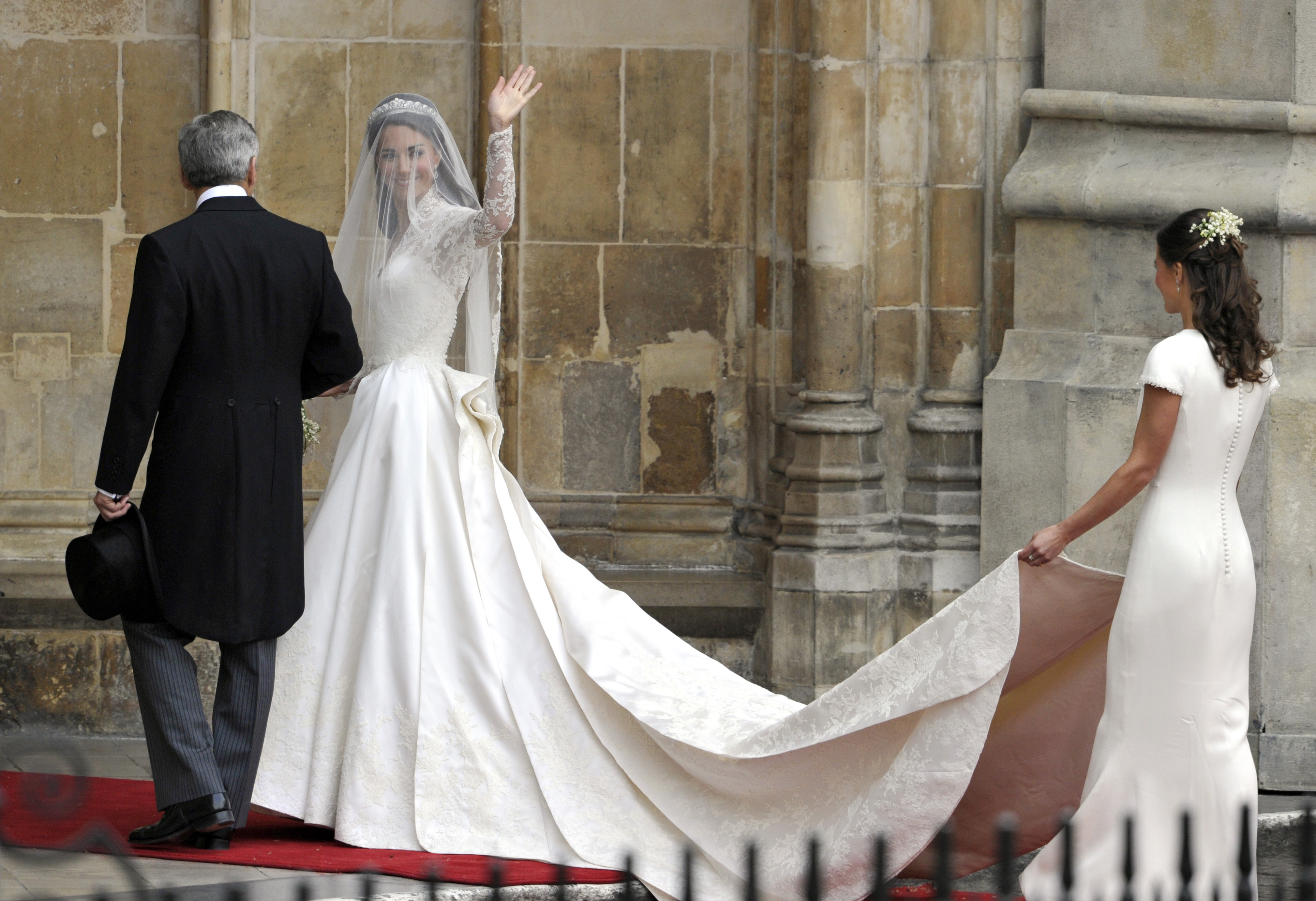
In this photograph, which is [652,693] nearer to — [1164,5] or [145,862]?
[145,862]

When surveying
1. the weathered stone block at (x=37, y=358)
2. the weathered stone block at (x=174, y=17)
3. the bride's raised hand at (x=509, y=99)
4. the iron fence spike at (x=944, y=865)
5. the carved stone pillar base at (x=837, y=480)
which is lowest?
the iron fence spike at (x=944, y=865)

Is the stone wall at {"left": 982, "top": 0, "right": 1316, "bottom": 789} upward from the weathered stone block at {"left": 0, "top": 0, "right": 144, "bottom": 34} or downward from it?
downward

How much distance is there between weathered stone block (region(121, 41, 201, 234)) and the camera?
623 cm

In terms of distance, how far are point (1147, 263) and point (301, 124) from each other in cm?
313

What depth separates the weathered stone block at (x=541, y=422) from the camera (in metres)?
6.45

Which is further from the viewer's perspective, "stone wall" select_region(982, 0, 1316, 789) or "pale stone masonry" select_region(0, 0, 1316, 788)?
"pale stone masonry" select_region(0, 0, 1316, 788)

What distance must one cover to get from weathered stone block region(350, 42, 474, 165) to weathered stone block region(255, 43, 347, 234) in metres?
0.05

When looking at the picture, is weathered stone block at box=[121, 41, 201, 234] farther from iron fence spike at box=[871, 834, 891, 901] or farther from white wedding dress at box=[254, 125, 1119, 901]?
iron fence spike at box=[871, 834, 891, 901]

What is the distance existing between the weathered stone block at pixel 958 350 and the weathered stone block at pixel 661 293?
0.86 meters

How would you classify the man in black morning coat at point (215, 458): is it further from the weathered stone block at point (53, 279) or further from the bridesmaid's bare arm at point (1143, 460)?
the weathered stone block at point (53, 279)

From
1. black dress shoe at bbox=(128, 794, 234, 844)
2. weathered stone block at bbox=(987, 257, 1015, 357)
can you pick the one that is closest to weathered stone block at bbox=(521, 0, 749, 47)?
weathered stone block at bbox=(987, 257, 1015, 357)

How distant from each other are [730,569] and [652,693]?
205 centimetres

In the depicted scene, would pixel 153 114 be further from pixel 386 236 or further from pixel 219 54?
pixel 386 236

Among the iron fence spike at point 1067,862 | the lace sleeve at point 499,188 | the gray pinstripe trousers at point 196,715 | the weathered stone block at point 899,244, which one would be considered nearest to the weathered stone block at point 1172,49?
the weathered stone block at point 899,244
